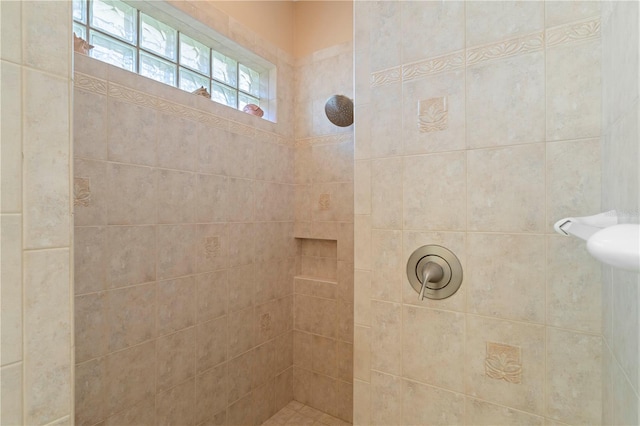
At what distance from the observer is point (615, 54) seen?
0.67 m

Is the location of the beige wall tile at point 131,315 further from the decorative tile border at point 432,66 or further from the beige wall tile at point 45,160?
the decorative tile border at point 432,66

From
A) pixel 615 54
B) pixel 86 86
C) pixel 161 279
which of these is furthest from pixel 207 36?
pixel 615 54

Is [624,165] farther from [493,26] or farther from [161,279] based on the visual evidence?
[161,279]

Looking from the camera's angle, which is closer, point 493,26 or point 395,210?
point 493,26

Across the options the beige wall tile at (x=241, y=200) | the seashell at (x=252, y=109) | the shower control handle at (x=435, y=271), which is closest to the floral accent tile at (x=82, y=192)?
the beige wall tile at (x=241, y=200)

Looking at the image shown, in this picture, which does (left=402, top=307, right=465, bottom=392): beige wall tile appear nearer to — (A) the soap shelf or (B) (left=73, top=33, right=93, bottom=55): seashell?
(A) the soap shelf

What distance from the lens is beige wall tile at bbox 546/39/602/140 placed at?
0.83 m

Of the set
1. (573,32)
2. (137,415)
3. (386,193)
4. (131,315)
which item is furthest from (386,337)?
(137,415)

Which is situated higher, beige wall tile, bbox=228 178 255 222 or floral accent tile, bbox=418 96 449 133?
floral accent tile, bbox=418 96 449 133

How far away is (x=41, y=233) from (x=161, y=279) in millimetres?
1093

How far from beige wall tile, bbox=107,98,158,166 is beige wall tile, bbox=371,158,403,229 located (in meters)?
1.09

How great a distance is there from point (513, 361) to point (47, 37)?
133 cm

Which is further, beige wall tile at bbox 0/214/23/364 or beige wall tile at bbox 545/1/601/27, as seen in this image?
beige wall tile at bbox 545/1/601/27

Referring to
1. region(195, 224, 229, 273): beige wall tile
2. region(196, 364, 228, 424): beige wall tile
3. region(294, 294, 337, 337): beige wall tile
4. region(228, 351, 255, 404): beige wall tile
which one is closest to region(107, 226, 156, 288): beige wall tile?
region(195, 224, 229, 273): beige wall tile
